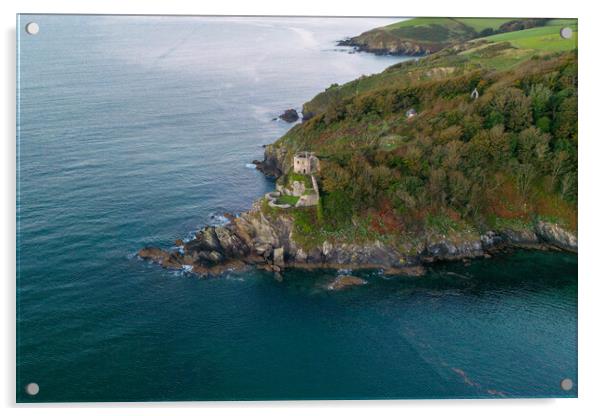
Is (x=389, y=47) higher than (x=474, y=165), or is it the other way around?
(x=389, y=47)

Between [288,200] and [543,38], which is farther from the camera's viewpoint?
[288,200]

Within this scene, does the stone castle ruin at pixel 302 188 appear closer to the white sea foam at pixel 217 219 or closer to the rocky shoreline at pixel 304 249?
the rocky shoreline at pixel 304 249

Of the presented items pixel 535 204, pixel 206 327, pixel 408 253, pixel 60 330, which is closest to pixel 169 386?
pixel 206 327

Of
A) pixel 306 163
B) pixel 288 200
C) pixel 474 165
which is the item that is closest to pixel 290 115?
pixel 306 163

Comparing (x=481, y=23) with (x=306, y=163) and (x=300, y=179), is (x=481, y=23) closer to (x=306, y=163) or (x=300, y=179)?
(x=306, y=163)

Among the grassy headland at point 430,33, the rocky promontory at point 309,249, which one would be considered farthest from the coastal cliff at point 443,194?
the grassy headland at point 430,33

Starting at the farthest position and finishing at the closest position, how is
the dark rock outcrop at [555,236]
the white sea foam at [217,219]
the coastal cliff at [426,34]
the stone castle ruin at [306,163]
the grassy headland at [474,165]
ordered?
1. the white sea foam at [217,219]
2. the stone castle ruin at [306,163]
3. the grassy headland at [474,165]
4. the dark rock outcrop at [555,236]
5. the coastal cliff at [426,34]

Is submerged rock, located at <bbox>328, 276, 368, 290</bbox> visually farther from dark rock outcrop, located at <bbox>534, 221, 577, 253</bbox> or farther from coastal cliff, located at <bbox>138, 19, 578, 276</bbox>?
dark rock outcrop, located at <bbox>534, 221, 577, 253</bbox>
